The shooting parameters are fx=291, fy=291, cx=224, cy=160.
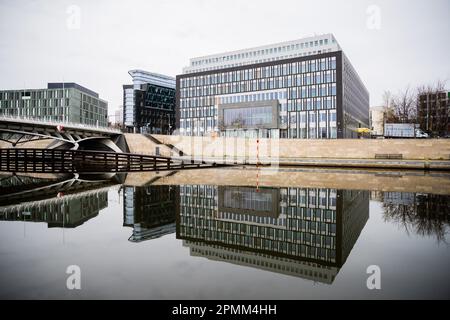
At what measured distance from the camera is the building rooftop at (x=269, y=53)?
83.0 meters

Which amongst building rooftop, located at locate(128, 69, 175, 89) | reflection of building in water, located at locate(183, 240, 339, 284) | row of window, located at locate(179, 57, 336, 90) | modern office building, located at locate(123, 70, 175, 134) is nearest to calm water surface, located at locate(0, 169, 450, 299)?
reflection of building in water, located at locate(183, 240, 339, 284)

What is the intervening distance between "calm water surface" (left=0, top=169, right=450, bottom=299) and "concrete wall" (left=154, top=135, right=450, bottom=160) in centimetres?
2887

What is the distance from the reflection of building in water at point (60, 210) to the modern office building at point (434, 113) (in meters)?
56.9

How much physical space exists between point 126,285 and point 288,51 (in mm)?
92782

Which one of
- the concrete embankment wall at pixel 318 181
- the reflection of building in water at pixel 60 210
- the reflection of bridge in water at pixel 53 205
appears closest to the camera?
the reflection of building in water at pixel 60 210

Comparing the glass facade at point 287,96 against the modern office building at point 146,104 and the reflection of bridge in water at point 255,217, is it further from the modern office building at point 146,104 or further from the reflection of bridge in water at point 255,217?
the reflection of bridge in water at point 255,217

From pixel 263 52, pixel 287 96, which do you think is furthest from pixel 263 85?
pixel 263 52

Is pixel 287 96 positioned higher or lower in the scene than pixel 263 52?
lower

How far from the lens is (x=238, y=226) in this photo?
24.8 feet

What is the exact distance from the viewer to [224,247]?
5.91m

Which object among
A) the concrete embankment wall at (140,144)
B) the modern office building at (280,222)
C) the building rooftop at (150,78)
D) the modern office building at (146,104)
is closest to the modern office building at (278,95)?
the concrete embankment wall at (140,144)

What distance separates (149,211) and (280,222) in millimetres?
4066

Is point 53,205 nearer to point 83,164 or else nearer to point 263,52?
point 83,164
